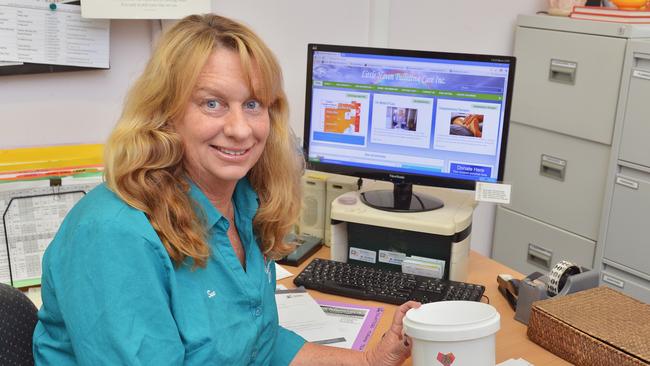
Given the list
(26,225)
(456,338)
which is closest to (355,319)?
(456,338)

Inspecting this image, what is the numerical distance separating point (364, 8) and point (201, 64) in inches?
49.6

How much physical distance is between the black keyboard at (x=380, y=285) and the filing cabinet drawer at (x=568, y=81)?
116cm

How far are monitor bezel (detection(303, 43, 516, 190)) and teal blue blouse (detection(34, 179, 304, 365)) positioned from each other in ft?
2.02

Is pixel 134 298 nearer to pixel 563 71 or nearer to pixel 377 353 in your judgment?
pixel 377 353

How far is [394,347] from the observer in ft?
4.55

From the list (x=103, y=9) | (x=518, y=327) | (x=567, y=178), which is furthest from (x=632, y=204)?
(x=103, y=9)

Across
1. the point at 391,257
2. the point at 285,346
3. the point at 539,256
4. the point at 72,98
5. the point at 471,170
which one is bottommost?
the point at 539,256

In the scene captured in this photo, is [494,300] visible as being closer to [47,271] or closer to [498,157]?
[498,157]

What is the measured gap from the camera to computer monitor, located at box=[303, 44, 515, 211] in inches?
69.1

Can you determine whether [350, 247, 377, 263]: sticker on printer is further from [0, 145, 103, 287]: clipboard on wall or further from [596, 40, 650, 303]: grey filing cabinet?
[596, 40, 650, 303]: grey filing cabinet

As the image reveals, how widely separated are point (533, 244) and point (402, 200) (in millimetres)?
1215

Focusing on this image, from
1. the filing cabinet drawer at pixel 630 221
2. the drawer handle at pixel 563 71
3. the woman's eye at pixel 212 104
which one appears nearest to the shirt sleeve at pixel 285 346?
the woman's eye at pixel 212 104

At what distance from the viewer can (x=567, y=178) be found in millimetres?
2721

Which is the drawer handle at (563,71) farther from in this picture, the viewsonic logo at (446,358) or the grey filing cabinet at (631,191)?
the viewsonic logo at (446,358)
